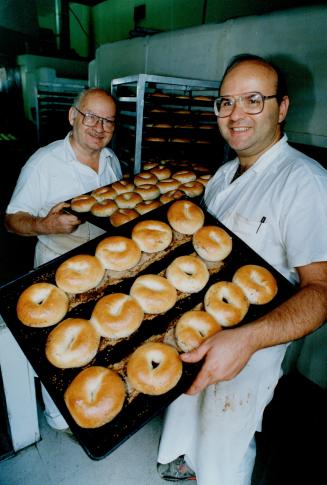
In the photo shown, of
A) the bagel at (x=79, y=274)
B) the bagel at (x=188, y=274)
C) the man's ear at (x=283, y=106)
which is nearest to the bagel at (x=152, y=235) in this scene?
the bagel at (x=188, y=274)

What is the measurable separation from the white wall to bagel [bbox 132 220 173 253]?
2077 mm

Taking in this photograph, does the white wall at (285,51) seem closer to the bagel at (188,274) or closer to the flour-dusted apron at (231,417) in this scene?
the bagel at (188,274)

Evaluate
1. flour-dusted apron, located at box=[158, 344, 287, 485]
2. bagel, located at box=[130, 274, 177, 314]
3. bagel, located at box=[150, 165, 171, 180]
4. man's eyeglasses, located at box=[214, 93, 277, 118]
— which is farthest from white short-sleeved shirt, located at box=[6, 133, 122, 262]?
flour-dusted apron, located at box=[158, 344, 287, 485]

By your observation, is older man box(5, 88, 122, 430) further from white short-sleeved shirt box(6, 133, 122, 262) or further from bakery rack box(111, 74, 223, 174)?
bakery rack box(111, 74, 223, 174)

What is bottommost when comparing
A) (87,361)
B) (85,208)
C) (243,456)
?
(243,456)

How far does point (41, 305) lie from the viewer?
4.48ft

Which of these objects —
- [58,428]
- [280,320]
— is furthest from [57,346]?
[58,428]

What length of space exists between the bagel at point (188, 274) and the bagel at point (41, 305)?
1.80ft

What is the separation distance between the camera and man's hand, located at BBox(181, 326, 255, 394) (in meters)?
1.19

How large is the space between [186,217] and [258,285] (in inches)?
21.7

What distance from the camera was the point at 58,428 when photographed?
2305mm

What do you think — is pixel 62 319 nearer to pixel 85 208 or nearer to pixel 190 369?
pixel 190 369

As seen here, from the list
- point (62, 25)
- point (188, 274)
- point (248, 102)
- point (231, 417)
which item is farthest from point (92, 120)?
point (62, 25)

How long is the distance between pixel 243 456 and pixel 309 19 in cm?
359
